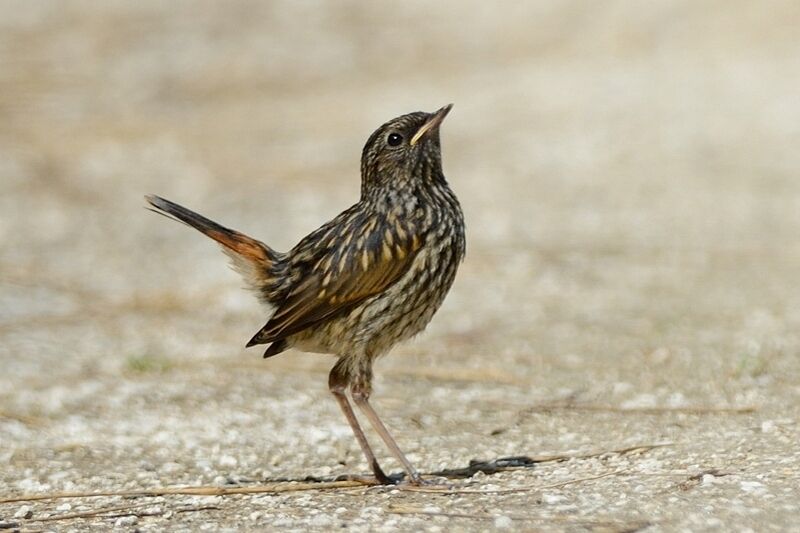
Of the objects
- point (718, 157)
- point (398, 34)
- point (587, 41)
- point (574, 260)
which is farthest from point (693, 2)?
point (574, 260)

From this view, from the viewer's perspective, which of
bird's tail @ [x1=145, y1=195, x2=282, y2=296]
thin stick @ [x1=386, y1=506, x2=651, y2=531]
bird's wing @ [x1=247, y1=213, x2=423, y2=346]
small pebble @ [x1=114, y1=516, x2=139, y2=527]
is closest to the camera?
thin stick @ [x1=386, y1=506, x2=651, y2=531]

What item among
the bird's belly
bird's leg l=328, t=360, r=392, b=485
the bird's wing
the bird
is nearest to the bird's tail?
the bird

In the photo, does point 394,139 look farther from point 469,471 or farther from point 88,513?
point 88,513

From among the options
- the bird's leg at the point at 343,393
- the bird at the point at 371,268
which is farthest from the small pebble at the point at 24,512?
the bird's leg at the point at 343,393

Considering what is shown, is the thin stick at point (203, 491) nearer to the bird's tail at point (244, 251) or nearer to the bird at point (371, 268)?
the bird at point (371, 268)

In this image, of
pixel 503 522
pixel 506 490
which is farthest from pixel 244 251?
pixel 503 522

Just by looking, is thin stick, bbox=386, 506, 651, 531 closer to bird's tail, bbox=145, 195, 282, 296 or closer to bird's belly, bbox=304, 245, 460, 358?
bird's belly, bbox=304, 245, 460, 358
